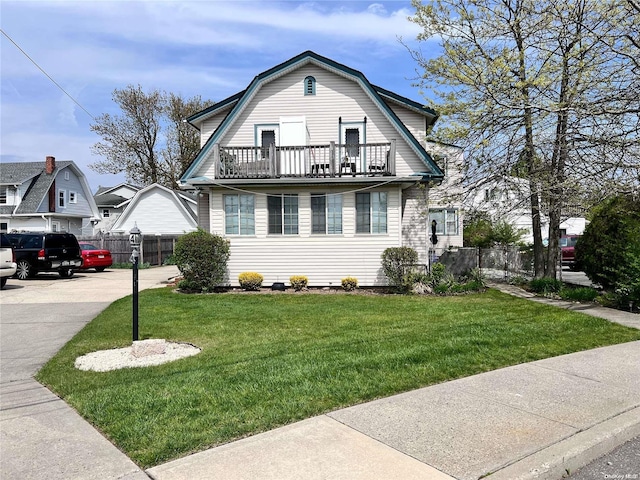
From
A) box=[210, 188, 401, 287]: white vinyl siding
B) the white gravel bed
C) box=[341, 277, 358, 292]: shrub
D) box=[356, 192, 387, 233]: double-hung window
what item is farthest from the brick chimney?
the white gravel bed

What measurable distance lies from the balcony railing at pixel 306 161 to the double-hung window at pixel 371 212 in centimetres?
81

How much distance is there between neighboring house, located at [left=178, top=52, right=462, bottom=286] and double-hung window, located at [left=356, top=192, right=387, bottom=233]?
0.03 metres

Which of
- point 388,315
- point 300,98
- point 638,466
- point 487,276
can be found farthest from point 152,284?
point 638,466

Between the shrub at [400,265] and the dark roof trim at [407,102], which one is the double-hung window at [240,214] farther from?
the dark roof trim at [407,102]

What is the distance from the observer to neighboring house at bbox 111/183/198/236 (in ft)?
117

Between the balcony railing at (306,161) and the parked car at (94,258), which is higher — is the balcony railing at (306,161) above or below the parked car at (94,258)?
above

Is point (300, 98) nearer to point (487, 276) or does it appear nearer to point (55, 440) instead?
point (487, 276)

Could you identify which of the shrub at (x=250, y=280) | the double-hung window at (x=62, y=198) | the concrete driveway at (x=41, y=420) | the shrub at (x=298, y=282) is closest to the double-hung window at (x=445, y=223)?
the shrub at (x=298, y=282)

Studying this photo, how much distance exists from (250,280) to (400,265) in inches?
186

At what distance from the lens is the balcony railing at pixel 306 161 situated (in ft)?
50.8

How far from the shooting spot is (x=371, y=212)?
625 inches

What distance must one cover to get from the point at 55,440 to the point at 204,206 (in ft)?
48.0

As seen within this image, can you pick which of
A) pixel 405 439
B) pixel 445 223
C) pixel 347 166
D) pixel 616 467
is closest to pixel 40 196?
pixel 445 223

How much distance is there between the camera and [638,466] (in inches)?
151
